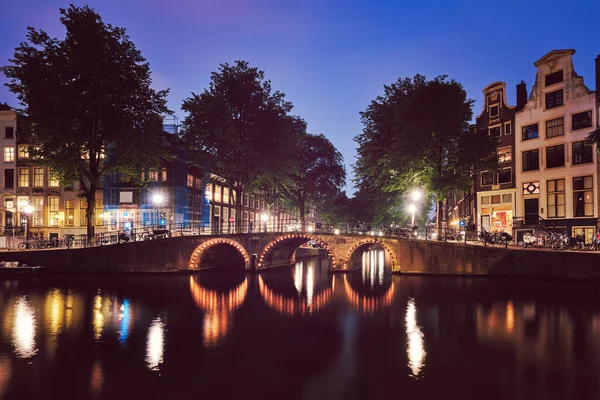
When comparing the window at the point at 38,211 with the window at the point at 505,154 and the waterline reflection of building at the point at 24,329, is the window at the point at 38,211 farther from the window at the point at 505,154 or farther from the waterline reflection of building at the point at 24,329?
the window at the point at 505,154

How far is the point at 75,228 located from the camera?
50.2 metres

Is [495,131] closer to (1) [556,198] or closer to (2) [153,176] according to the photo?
(1) [556,198]

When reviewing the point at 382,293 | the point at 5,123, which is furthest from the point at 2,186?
the point at 382,293

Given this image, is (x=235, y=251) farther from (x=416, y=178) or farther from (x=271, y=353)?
(x=271, y=353)

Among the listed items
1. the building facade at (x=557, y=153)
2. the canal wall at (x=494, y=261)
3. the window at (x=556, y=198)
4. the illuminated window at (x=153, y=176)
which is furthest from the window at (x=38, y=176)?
the window at (x=556, y=198)

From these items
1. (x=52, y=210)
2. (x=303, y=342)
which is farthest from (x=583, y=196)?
(x=52, y=210)

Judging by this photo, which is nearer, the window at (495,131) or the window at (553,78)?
the window at (553,78)

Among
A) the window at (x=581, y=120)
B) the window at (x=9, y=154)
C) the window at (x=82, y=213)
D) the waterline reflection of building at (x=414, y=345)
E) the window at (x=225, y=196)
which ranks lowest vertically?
the waterline reflection of building at (x=414, y=345)

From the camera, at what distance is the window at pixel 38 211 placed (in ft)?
167

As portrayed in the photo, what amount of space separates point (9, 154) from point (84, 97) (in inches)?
882

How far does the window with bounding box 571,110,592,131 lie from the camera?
127 ft

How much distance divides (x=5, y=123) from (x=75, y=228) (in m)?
15.1

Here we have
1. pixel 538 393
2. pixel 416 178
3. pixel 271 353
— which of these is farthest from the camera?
pixel 416 178

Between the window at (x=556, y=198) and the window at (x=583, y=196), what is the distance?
3.61ft
